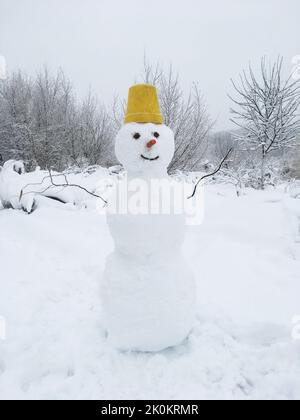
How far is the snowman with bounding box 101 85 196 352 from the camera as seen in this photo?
174 cm

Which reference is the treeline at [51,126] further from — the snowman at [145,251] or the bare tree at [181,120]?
the snowman at [145,251]

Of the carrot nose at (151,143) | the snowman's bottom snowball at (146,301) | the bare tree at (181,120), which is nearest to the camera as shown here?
the carrot nose at (151,143)

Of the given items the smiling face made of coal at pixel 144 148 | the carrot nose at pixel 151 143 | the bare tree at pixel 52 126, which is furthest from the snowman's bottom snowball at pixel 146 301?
the bare tree at pixel 52 126

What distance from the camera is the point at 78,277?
3.24 metres

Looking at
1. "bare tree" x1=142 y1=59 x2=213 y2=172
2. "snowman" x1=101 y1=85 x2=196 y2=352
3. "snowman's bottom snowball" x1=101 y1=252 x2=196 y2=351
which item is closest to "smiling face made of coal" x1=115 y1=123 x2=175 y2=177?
"snowman" x1=101 y1=85 x2=196 y2=352

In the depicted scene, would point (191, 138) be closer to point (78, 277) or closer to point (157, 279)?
point (78, 277)

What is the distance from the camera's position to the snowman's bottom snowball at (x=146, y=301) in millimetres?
1819

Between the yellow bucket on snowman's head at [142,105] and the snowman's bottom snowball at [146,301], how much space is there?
3.16 feet

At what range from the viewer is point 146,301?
1.82 metres

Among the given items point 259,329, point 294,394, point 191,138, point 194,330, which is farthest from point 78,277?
point 191,138

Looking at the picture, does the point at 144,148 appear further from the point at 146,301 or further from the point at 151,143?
the point at 146,301

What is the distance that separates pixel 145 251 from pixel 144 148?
2.25ft

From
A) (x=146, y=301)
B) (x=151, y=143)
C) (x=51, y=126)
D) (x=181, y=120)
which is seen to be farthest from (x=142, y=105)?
(x=51, y=126)

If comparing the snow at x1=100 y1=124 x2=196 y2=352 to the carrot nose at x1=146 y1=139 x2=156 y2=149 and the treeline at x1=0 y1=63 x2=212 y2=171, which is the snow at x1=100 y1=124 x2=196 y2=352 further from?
the treeline at x1=0 y1=63 x2=212 y2=171
